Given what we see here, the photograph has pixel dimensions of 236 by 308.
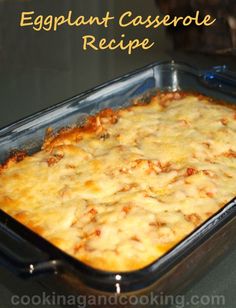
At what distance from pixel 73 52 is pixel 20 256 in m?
1.35

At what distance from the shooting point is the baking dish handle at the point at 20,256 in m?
0.88

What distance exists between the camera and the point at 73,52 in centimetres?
216

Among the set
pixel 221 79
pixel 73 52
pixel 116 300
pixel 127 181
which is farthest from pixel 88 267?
pixel 73 52

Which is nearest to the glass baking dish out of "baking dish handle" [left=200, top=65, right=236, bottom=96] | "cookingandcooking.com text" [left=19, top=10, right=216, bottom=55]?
"baking dish handle" [left=200, top=65, right=236, bottom=96]

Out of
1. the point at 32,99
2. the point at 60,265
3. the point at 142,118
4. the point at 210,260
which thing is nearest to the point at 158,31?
the point at 32,99

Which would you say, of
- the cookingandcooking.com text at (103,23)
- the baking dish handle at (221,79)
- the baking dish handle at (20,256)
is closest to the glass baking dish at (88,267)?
the baking dish handle at (20,256)

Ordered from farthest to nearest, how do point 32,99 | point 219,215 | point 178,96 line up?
point 32,99
point 178,96
point 219,215

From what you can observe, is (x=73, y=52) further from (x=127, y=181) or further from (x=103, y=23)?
(x=127, y=181)

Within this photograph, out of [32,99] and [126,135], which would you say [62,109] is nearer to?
[126,135]

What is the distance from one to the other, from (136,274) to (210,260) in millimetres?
235

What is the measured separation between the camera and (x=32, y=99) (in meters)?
1.88

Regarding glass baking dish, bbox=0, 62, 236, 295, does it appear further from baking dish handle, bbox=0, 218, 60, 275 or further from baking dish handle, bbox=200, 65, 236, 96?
baking dish handle, bbox=200, 65, 236, 96

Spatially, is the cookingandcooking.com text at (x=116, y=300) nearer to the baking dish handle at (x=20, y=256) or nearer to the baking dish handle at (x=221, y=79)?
the baking dish handle at (x=20, y=256)

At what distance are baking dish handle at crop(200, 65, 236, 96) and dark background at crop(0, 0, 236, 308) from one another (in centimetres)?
45
